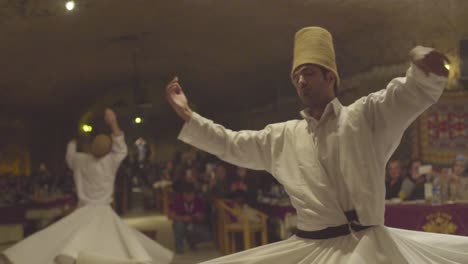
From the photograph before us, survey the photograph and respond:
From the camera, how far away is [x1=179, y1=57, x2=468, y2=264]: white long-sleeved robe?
1.89m

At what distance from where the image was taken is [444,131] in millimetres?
7023

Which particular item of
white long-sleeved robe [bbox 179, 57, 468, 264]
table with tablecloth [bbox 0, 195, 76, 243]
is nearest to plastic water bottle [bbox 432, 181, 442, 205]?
white long-sleeved robe [bbox 179, 57, 468, 264]

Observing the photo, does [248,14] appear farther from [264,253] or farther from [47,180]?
[264,253]

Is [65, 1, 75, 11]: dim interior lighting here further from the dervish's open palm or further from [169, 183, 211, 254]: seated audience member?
the dervish's open palm

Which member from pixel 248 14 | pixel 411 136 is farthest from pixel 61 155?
pixel 411 136

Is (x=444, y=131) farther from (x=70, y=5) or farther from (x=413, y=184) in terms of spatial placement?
(x=70, y=5)

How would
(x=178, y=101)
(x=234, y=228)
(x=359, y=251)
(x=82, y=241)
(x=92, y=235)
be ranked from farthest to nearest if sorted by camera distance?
(x=234, y=228)
(x=92, y=235)
(x=82, y=241)
(x=178, y=101)
(x=359, y=251)

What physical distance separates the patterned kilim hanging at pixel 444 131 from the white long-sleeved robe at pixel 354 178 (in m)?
4.99

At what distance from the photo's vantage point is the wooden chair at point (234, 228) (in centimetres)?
609

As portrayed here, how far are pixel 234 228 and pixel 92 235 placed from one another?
1803mm

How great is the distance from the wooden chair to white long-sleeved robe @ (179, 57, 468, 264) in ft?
12.9

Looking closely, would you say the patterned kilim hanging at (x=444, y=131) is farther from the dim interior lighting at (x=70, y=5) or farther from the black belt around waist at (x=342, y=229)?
the black belt around waist at (x=342, y=229)

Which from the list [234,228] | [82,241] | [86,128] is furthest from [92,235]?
[86,128]

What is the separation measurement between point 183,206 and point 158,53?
6.33 feet
